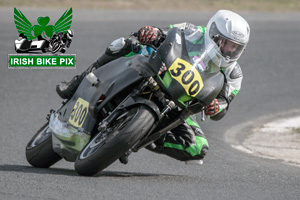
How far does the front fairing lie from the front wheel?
306 millimetres

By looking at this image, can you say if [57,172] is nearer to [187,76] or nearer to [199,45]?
[187,76]

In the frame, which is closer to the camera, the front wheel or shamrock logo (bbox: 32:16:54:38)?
the front wheel

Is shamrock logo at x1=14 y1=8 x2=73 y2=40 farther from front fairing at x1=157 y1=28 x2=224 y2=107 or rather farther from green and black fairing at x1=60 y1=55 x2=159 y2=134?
front fairing at x1=157 y1=28 x2=224 y2=107

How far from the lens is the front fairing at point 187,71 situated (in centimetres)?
523

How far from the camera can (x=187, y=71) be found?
5.25 m

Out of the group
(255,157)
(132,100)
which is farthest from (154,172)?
(255,157)

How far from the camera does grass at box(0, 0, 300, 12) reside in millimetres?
17469

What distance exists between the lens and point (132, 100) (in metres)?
5.19

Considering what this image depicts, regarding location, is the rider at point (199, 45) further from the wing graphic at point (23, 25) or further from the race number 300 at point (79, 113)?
the wing graphic at point (23, 25)

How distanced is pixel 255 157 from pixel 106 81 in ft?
8.89

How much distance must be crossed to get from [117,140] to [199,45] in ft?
3.62

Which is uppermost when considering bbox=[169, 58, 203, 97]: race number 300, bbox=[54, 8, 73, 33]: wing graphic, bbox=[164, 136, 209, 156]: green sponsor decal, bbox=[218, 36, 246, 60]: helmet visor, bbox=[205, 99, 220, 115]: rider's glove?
bbox=[218, 36, 246, 60]: helmet visor

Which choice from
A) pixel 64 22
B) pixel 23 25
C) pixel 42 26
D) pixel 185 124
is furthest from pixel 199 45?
pixel 64 22

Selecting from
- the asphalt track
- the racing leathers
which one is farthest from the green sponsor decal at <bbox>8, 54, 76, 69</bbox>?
the racing leathers
